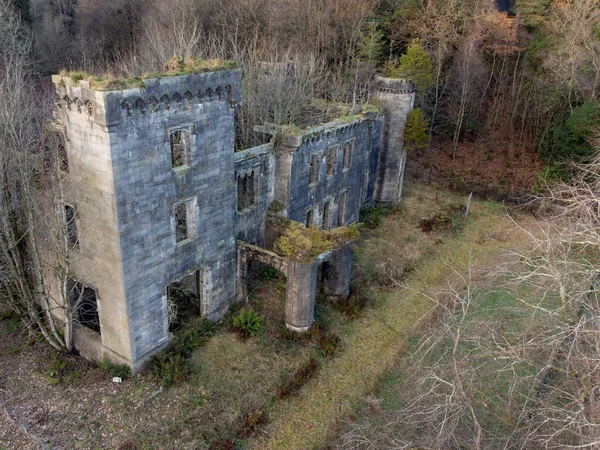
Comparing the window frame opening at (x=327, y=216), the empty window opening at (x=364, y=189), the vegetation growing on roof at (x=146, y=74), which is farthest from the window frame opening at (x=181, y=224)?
the empty window opening at (x=364, y=189)

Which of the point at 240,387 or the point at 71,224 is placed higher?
the point at 71,224

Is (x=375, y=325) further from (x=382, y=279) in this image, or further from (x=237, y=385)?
(x=237, y=385)

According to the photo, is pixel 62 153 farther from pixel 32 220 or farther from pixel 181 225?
pixel 181 225

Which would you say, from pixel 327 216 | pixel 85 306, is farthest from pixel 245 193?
pixel 85 306

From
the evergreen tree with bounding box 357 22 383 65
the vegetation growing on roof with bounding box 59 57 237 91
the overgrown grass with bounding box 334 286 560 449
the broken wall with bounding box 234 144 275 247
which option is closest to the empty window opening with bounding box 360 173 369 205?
the broken wall with bounding box 234 144 275 247

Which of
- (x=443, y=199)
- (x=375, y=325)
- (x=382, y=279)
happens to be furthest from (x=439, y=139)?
(x=375, y=325)

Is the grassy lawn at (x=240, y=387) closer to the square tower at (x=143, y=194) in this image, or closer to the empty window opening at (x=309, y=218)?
the square tower at (x=143, y=194)
